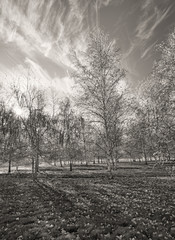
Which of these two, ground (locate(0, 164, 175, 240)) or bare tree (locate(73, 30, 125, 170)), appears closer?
ground (locate(0, 164, 175, 240))

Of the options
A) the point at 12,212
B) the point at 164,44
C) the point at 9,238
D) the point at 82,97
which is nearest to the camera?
the point at 9,238

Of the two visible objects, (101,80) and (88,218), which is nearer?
(88,218)

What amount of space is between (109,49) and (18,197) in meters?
16.5

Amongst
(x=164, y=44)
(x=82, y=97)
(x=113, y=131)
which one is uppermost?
(x=164, y=44)

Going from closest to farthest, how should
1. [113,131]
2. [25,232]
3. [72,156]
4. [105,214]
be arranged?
[25,232] → [105,214] → [113,131] → [72,156]

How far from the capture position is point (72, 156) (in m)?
32.0

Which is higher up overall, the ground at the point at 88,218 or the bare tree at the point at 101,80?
the bare tree at the point at 101,80

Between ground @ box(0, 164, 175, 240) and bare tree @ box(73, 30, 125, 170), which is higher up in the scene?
bare tree @ box(73, 30, 125, 170)

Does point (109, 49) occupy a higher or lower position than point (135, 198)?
higher

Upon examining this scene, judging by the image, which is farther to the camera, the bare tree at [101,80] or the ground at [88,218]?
the bare tree at [101,80]

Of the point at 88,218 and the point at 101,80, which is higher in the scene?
the point at 101,80

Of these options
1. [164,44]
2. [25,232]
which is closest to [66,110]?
[164,44]

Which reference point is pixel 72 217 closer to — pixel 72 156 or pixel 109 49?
pixel 109 49

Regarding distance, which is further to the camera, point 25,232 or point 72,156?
point 72,156
